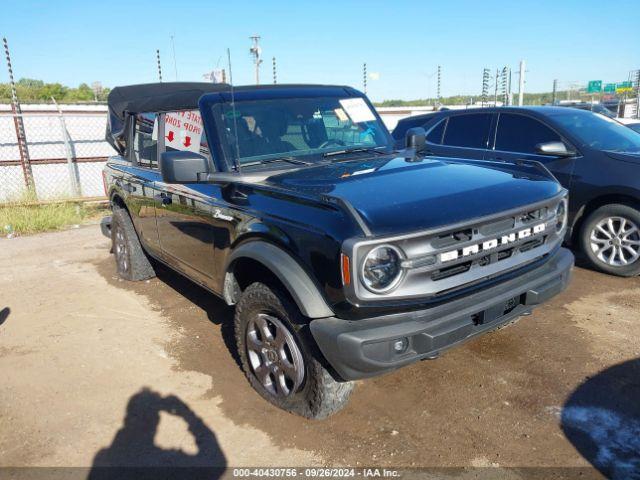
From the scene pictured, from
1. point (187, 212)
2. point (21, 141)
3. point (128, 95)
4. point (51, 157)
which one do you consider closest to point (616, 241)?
point (187, 212)

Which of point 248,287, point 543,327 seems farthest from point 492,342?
point 248,287

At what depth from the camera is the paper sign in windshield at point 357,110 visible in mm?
4203

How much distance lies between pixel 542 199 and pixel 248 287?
6.22 feet

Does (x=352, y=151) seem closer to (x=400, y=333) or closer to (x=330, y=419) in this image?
(x=400, y=333)

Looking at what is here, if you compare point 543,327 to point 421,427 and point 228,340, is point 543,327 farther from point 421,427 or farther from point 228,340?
point 228,340

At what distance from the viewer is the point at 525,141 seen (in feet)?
19.4

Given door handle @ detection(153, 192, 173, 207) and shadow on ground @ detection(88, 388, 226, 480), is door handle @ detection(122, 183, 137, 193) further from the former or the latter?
shadow on ground @ detection(88, 388, 226, 480)

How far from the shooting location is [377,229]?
2441 mm

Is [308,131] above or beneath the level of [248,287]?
above

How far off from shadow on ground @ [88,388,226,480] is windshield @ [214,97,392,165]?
1.76 meters

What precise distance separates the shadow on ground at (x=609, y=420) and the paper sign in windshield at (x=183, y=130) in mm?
3063

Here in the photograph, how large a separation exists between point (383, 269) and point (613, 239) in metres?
3.77

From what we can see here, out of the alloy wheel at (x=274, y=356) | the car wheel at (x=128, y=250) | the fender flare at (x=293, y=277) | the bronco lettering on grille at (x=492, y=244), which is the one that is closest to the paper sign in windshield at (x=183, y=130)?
the fender flare at (x=293, y=277)

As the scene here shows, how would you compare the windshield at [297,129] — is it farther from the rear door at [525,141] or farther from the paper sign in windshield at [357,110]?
the rear door at [525,141]
